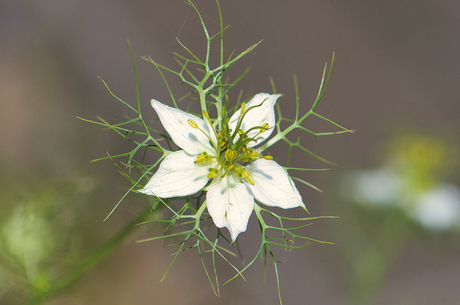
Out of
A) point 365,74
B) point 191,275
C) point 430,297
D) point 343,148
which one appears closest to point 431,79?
point 365,74

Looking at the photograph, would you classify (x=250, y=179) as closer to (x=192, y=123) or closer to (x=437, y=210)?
(x=192, y=123)

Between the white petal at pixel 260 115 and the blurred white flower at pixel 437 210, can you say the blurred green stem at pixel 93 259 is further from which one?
the blurred white flower at pixel 437 210

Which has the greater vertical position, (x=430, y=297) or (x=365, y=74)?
(x=365, y=74)

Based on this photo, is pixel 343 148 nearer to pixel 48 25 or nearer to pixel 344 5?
pixel 344 5

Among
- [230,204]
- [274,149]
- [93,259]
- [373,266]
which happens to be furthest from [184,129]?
[373,266]

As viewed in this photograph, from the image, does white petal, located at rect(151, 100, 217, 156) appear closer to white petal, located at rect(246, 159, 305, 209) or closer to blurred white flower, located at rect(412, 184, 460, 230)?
white petal, located at rect(246, 159, 305, 209)

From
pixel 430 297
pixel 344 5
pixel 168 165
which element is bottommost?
pixel 430 297
